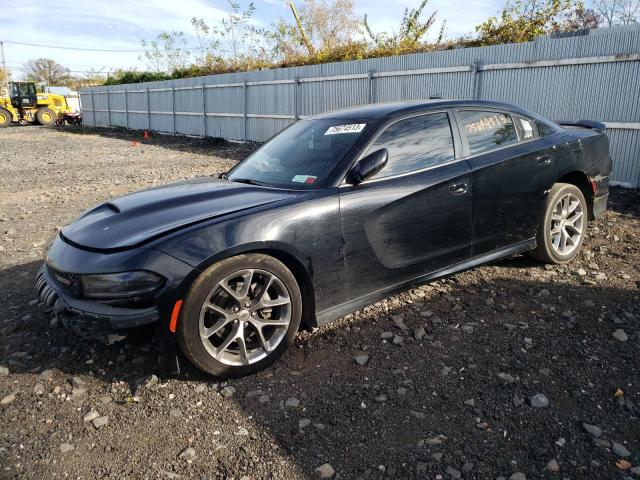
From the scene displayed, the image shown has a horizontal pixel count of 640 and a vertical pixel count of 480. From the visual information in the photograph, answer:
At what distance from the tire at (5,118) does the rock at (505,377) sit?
36033mm

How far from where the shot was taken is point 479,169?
3861 millimetres

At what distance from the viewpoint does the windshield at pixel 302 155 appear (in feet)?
11.5

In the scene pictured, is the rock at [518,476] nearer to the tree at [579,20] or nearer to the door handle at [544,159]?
the door handle at [544,159]

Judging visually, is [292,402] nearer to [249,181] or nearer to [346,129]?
[249,181]

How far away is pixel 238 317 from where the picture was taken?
2.97 metres

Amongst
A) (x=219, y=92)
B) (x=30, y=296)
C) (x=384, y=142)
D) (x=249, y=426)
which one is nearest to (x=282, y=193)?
(x=384, y=142)

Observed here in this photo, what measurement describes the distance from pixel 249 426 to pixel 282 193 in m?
1.46

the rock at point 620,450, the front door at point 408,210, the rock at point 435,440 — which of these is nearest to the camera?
the rock at point 620,450

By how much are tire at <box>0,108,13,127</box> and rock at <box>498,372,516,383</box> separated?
1419 inches

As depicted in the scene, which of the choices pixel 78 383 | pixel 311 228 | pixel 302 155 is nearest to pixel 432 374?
pixel 311 228

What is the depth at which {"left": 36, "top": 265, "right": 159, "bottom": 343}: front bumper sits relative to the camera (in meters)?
2.71

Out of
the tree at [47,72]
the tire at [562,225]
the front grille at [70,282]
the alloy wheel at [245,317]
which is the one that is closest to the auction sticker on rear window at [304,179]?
the alloy wheel at [245,317]

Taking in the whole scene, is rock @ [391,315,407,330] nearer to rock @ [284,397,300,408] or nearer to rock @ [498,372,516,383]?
rock @ [498,372,516,383]

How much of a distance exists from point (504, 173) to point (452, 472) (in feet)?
8.23
